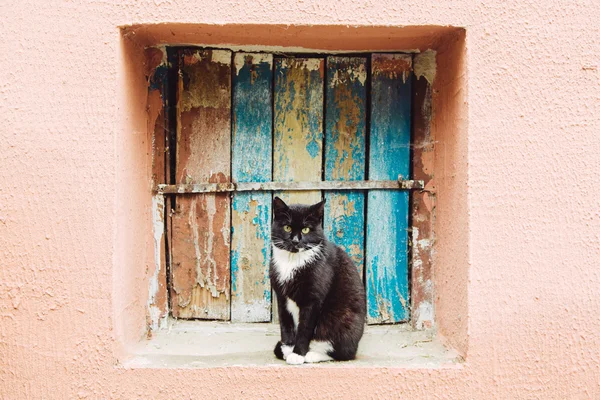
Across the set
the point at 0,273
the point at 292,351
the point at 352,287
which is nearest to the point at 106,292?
the point at 0,273

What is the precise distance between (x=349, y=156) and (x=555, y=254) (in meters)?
0.83

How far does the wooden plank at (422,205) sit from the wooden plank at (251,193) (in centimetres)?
58

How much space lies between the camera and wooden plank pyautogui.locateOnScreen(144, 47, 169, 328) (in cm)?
199

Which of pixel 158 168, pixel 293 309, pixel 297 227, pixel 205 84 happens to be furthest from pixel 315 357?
pixel 205 84

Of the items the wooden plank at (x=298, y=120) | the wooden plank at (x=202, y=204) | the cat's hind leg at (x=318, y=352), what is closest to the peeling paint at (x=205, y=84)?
the wooden plank at (x=202, y=204)

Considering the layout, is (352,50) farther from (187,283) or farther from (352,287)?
(187,283)

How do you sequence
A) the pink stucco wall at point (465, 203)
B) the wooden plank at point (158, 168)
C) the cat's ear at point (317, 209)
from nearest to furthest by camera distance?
the pink stucco wall at point (465, 203), the cat's ear at point (317, 209), the wooden plank at point (158, 168)

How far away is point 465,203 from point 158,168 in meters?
1.17

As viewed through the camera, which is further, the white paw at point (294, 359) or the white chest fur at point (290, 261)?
the white chest fur at point (290, 261)

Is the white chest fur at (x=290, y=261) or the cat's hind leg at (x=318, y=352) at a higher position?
the white chest fur at (x=290, y=261)

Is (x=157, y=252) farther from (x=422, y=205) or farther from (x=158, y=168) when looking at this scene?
(x=422, y=205)

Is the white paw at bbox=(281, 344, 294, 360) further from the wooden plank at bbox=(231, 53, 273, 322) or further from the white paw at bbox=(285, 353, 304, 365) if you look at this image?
the wooden plank at bbox=(231, 53, 273, 322)

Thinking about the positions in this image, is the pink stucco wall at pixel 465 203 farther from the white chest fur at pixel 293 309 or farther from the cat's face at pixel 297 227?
the cat's face at pixel 297 227

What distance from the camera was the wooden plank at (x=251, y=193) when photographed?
2.04 metres
